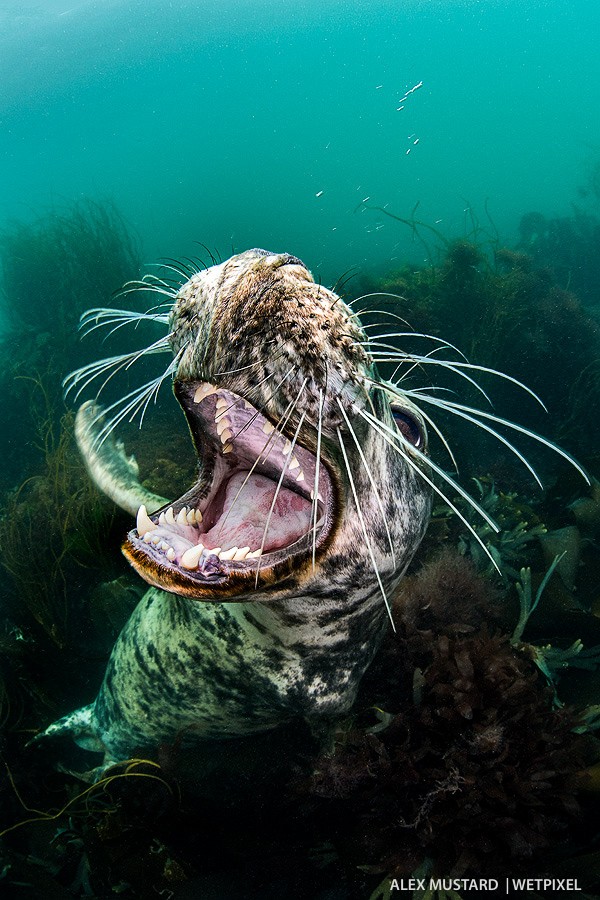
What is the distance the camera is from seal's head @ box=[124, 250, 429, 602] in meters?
1.20

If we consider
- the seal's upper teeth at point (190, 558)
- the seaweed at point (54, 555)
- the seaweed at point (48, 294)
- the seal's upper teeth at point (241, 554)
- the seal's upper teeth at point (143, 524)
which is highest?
the seaweed at point (48, 294)

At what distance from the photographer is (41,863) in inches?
116

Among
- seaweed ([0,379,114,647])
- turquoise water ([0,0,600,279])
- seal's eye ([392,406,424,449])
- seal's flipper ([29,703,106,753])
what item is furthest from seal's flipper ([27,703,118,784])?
turquoise water ([0,0,600,279])

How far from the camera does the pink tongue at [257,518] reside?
1.90m

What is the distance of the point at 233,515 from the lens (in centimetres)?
211

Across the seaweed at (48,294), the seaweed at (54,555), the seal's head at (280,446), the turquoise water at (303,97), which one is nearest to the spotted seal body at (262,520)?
the seal's head at (280,446)

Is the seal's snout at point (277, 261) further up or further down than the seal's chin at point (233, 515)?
further up

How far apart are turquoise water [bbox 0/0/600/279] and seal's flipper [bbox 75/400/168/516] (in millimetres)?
61650

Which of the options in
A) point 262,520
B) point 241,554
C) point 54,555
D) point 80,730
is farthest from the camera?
point 54,555

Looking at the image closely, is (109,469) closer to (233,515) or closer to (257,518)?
(233,515)

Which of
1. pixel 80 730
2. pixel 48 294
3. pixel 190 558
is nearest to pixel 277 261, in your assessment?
pixel 190 558

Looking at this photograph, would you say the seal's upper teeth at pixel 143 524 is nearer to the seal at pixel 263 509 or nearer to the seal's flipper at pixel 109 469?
the seal at pixel 263 509

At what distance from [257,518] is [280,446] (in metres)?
0.39

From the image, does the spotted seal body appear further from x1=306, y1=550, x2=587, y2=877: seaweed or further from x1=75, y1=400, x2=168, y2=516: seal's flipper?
x1=306, y1=550, x2=587, y2=877: seaweed
